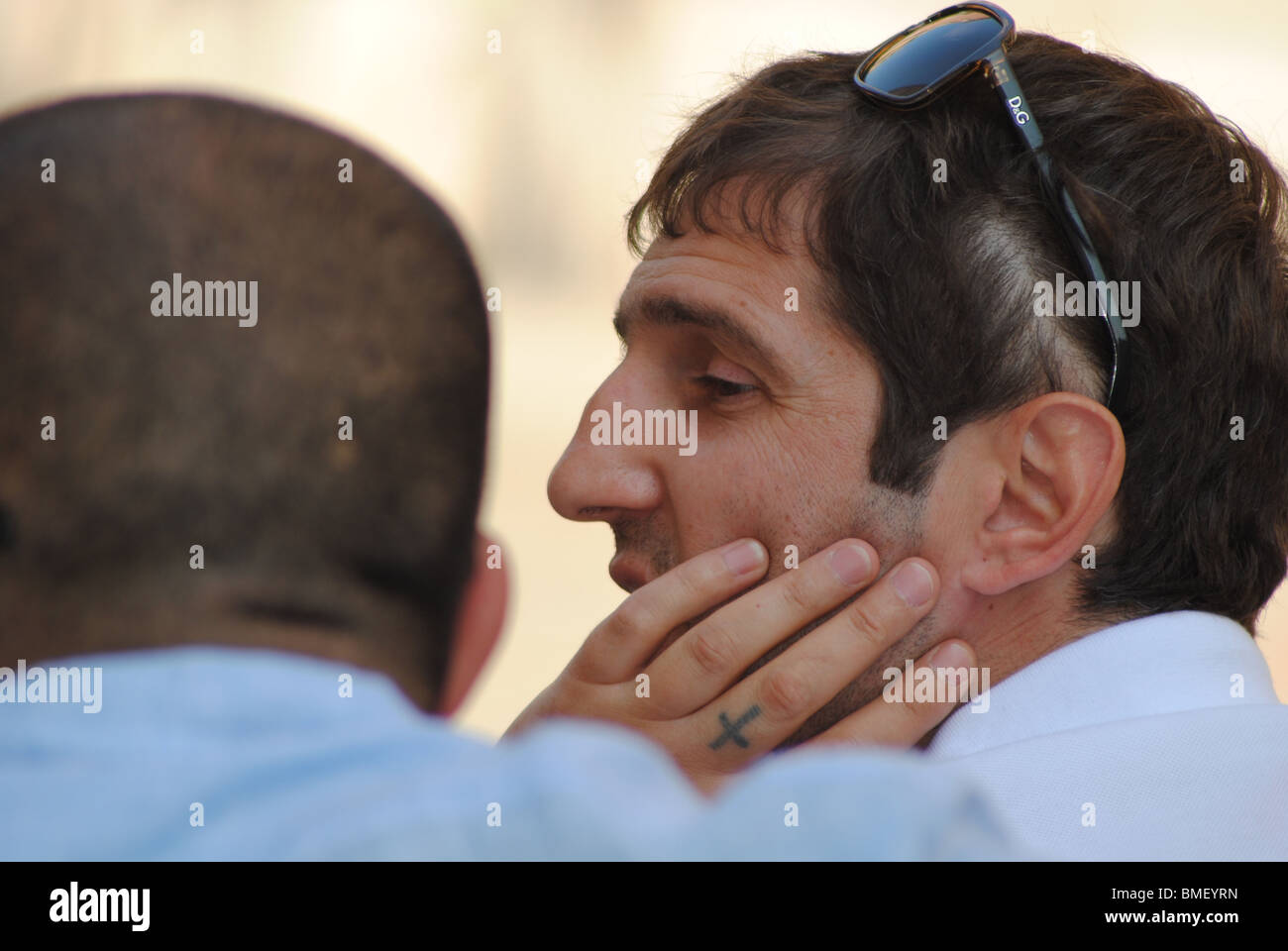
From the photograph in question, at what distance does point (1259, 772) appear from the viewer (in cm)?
195

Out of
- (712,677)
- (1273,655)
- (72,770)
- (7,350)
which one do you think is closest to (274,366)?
(7,350)

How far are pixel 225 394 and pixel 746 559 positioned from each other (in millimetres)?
1404

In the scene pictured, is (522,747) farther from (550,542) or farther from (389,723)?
(550,542)

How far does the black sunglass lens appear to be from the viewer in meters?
2.42

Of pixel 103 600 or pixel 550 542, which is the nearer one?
pixel 103 600

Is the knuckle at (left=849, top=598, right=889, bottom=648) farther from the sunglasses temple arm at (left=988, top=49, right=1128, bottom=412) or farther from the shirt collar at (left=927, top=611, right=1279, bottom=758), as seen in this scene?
the sunglasses temple arm at (left=988, top=49, right=1128, bottom=412)

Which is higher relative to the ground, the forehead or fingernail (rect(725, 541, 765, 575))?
the forehead

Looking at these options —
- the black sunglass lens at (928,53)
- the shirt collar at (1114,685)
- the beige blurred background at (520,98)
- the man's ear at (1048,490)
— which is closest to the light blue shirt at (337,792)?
the shirt collar at (1114,685)

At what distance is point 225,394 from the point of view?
1048mm

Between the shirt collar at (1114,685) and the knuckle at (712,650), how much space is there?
1.23 ft

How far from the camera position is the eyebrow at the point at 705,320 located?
2.36 meters

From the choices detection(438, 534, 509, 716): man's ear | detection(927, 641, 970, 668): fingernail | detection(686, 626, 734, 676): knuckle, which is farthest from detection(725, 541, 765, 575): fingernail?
detection(438, 534, 509, 716): man's ear

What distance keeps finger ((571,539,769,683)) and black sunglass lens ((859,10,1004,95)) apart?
0.91 metres

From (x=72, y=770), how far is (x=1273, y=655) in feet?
19.4
